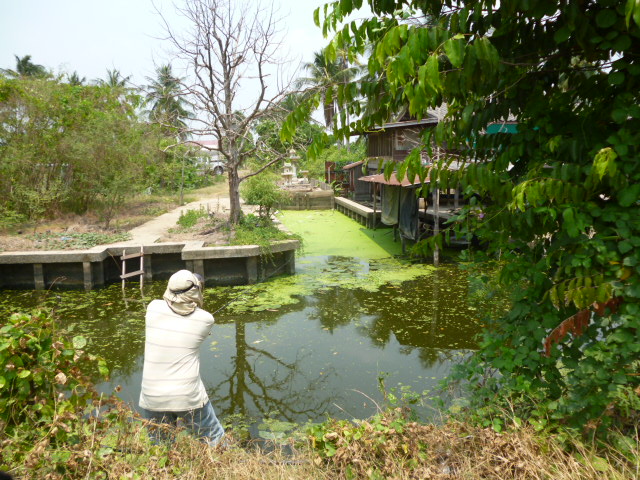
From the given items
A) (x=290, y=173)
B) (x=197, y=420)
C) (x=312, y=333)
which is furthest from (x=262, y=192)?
(x=290, y=173)

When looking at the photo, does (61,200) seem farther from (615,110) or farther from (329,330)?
(615,110)

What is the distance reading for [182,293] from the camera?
12.0ft

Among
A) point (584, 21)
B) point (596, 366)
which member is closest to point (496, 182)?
point (584, 21)

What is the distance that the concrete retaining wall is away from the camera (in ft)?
34.9

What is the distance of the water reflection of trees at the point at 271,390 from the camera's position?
5.49 meters

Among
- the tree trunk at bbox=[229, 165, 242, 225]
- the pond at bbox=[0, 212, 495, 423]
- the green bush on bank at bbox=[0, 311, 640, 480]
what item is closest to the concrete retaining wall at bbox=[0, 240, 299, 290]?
the pond at bbox=[0, 212, 495, 423]

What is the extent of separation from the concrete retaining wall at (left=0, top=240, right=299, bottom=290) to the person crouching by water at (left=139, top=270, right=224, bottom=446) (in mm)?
6996

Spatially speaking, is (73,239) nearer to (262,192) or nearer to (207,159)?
(262,192)

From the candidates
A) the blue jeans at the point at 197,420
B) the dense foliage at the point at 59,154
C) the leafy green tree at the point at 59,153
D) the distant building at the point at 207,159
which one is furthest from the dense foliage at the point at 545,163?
the leafy green tree at the point at 59,153

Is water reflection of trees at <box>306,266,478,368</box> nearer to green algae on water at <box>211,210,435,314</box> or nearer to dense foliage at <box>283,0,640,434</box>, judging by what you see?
green algae on water at <box>211,210,435,314</box>

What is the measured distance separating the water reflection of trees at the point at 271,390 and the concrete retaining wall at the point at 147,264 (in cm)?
421

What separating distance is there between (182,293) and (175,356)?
0.47 meters

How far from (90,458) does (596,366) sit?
2.70m

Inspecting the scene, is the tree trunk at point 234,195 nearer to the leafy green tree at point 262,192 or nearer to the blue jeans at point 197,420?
the leafy green tree at point 262,192
